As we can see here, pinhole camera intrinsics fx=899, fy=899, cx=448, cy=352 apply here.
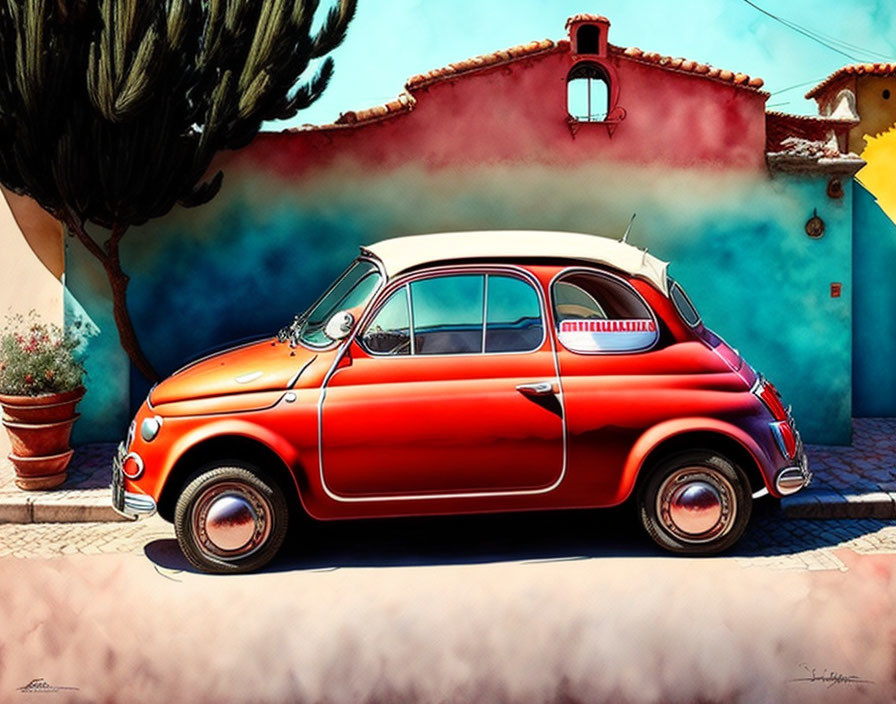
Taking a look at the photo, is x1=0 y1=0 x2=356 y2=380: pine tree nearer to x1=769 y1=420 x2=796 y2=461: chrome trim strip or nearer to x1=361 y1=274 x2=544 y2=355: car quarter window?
x1=361 y1=274 x2=544 y2=355: car quarter window

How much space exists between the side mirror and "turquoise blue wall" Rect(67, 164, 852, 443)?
3.05m

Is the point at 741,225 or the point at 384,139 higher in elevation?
the point at 384,139

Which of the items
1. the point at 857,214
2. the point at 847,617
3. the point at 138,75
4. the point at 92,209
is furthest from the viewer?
the point at 857,214

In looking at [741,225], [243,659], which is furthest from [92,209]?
[741,225]

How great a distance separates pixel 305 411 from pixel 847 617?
325 centimetres

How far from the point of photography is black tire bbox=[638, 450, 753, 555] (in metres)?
5.61

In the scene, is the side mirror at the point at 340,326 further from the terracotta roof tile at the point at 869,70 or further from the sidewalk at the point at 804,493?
the terracotta roof tile at the point at 869,70

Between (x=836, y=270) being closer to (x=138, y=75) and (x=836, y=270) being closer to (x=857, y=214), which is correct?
(x=857, y=214)

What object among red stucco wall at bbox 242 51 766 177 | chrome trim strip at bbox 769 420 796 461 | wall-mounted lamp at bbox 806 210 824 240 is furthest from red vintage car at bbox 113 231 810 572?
wall-mounted lamp at bbox 806 210 824 240

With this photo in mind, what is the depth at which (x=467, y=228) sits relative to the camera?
8648 mm

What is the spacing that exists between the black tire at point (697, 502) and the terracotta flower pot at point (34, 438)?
15.6 ft

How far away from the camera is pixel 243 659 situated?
4422mm

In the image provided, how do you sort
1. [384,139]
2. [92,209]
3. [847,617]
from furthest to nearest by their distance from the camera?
[384,139] < [92,209] < [847,617]

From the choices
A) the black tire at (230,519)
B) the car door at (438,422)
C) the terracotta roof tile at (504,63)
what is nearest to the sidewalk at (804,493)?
the black tire at (230,519)
